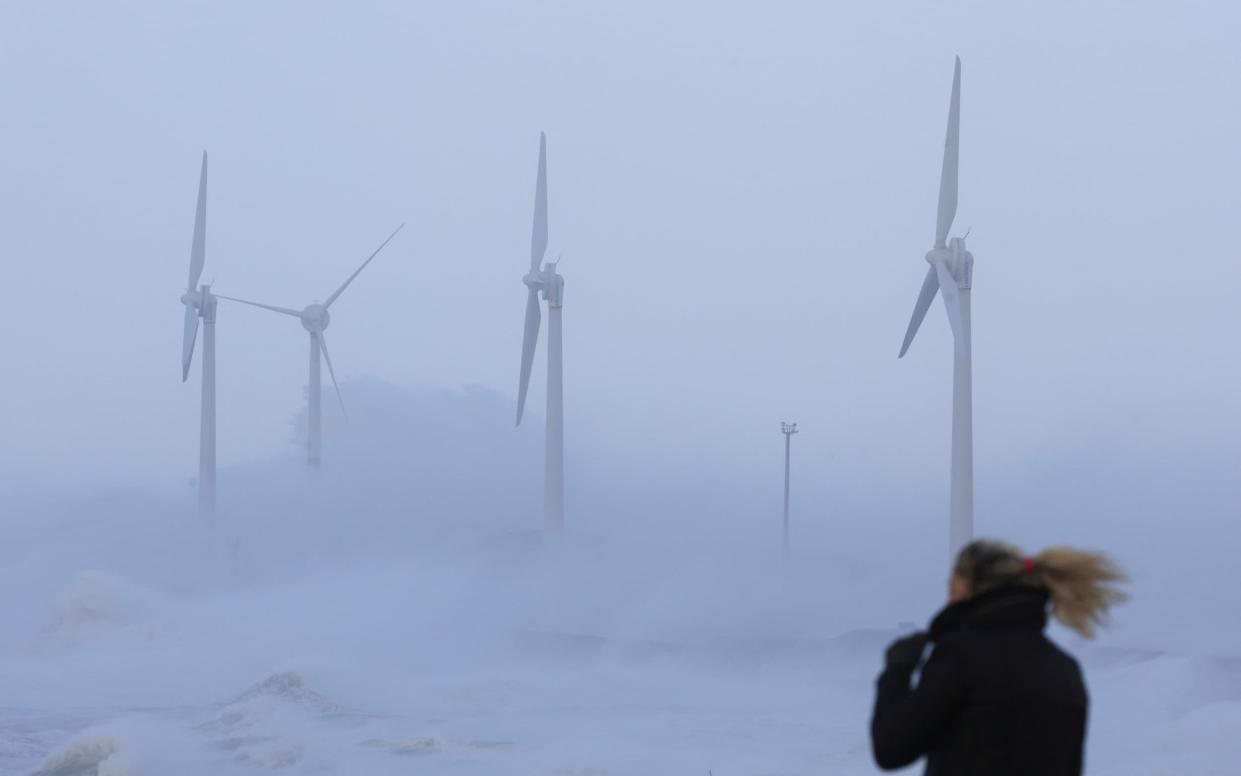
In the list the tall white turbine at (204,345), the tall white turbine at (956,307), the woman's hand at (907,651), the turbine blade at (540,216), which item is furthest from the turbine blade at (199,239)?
the woman's hand at (907,651)

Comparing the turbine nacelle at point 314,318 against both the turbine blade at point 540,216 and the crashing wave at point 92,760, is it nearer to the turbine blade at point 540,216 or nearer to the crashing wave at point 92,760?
the turbine blade at point 540,216

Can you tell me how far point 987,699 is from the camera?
446 cm

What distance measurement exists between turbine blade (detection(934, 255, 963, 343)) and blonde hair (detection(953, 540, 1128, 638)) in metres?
27.8

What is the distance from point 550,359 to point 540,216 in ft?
23.4

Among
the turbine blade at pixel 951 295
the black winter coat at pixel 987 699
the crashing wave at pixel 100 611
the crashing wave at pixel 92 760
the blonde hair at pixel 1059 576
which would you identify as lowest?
the crashing wave at pixel 100 611

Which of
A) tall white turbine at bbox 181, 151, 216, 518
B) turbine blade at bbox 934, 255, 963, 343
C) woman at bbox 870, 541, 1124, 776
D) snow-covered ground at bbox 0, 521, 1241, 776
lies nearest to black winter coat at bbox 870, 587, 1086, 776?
woman at bbox 870, 541, 1124, 776

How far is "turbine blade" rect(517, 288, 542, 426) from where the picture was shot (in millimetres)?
54938

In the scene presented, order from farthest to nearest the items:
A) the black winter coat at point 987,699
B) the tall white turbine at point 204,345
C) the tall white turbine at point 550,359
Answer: the tall white turbine at point 204,345
the tall white turbine at point 550,359
the black winter coat at point 987,699

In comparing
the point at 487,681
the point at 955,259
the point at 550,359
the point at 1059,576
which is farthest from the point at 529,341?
the point at 1059,576

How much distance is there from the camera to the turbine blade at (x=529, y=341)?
54938 mm

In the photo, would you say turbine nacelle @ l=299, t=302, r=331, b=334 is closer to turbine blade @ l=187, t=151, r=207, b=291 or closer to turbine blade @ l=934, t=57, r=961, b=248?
turbine blade @ l=187, t=151, r=207, b=291

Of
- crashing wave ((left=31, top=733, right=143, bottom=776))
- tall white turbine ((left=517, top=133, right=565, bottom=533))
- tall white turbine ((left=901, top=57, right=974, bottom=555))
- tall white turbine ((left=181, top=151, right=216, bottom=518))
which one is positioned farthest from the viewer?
tall white turbine ((left=181, top=151, right=216, bottom=518))

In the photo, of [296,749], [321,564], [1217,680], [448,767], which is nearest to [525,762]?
[448,767]

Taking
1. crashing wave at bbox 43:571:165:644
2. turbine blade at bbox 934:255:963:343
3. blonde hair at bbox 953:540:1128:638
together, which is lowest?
crashing wave at bbox 43:571:165:644
